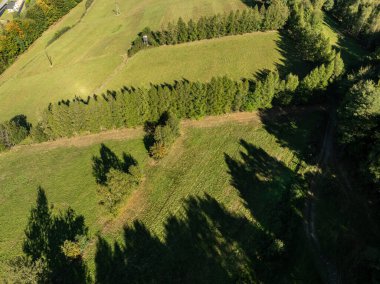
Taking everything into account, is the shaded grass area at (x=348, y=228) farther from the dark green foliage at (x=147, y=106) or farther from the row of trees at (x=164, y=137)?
the row of trees at (x=164, y=137)

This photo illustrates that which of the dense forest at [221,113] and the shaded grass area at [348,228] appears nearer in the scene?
the shaded grass area at [348,228]

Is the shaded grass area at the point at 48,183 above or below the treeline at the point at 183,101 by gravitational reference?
below

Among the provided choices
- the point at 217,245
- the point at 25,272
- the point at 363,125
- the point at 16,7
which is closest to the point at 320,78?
the point at 363,125

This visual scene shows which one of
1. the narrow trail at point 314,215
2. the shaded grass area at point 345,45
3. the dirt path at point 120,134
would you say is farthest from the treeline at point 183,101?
the shaded grass area at point 345,45

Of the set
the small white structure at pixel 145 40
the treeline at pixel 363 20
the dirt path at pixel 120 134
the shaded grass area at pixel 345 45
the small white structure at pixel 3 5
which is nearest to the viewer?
the dirt path at pixel 120 134

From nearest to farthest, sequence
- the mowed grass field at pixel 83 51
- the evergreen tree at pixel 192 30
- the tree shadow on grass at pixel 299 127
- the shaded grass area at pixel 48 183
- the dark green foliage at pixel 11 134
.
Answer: the shaded grass area at pixel 48 183 → the tree shadow on grass at pixel 299 127 → the dark green foliage at pixel 11 134 → the mowed grass field at pixel 83 51 → the evergreen tree at pixel 192 30

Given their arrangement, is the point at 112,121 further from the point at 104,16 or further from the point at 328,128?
the point at 104,16
